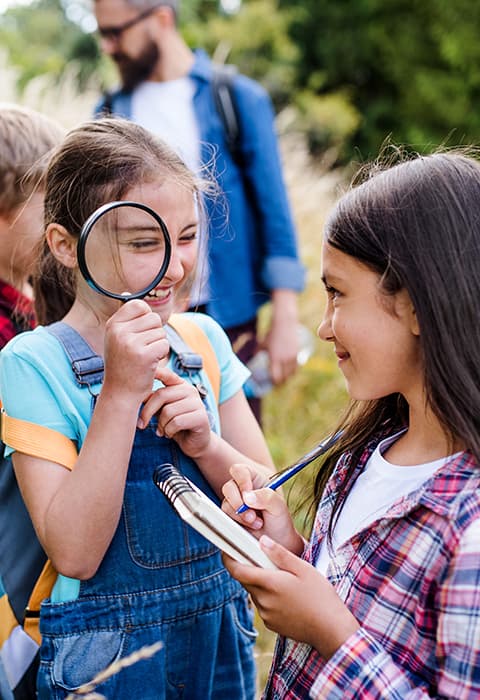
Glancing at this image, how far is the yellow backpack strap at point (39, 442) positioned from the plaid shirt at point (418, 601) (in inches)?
23.7

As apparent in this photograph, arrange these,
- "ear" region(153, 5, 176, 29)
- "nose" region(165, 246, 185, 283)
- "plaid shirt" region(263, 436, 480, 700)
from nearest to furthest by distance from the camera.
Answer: "plaid shirt" region(263, 436, 480, 700) → "nose" region(165, 246, 185, 283) → "ear" region(153, 5, 176, 29)

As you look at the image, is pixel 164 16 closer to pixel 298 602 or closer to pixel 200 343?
pixel 200 343

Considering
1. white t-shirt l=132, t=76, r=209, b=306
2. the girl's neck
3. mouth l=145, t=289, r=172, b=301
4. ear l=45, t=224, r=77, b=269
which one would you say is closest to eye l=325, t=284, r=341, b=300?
the girl's neck

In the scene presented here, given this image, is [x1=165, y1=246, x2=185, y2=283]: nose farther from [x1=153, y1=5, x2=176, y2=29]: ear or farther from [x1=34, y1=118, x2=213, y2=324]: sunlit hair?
[x1=153, y1=5, x2=176, y2=29]: ear

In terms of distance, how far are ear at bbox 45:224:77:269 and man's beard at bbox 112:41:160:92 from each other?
2215 millimetres

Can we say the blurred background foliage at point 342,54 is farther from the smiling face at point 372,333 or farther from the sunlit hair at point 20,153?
the smiling face at point 372,333

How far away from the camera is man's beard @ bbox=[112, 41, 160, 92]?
3789 mm

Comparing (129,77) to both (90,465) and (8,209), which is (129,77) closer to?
(8,209)

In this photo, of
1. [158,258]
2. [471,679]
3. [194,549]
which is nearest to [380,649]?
[471,679]

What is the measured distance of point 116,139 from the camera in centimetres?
180

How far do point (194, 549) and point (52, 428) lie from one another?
41cm

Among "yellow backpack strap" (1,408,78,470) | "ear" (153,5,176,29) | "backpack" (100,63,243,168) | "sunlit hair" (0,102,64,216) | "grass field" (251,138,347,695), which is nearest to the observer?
"yellow backpack strap" (1,408,78,470)

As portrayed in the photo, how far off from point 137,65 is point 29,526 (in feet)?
8.53

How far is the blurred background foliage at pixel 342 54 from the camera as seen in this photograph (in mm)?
12031
